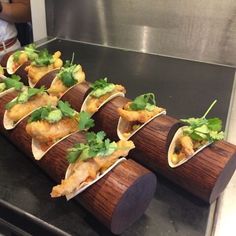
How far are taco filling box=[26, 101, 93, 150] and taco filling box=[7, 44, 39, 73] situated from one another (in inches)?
21.6

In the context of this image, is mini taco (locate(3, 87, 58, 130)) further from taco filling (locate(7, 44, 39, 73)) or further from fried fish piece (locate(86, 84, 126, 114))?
taco filling (locate(7, 44, 39, 73))

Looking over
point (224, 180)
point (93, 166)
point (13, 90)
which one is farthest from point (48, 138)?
point (224, 180)

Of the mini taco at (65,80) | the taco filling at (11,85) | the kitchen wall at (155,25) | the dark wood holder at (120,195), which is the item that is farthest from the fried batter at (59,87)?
the kitchen wall at (155,25)

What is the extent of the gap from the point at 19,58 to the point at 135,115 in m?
0.69

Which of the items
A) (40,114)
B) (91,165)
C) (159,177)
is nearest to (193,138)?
(159,177)

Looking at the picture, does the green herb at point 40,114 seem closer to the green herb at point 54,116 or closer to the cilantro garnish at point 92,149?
the green herb at point 54,116

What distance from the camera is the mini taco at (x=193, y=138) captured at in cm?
79

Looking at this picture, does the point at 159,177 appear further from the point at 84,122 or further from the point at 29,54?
the point at 29,54

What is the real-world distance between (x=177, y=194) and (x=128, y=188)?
0.70 feet

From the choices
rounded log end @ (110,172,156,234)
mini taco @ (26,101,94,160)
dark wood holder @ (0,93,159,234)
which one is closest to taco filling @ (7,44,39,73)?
mini taco @ (26,101,94,160)

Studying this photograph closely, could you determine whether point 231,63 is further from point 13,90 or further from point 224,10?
point 13,90

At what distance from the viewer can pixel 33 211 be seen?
2.56 feet

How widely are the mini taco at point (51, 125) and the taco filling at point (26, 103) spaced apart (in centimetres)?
8

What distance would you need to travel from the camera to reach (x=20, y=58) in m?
1.37
